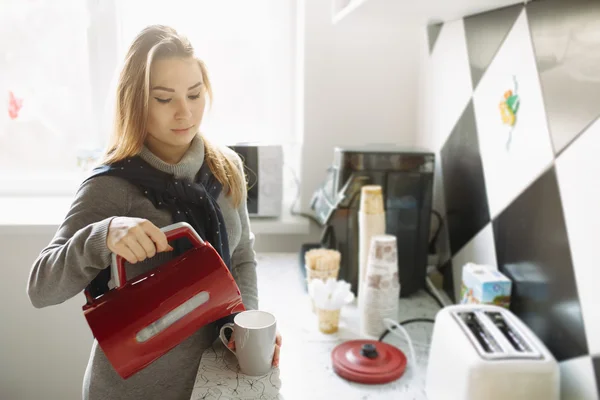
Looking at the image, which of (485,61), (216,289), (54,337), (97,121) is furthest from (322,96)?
(54,337)

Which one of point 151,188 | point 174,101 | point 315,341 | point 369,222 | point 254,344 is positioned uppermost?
point 174,101

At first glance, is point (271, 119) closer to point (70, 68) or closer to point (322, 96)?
point (322, 96)

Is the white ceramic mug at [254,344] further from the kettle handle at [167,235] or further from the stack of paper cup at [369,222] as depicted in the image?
the stack of paper cup at [369,222]

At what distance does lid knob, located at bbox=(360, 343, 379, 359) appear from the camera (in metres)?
0.94

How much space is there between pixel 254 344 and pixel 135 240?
0.83 ft

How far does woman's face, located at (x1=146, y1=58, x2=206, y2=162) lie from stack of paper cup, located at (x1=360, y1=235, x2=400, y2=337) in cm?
47

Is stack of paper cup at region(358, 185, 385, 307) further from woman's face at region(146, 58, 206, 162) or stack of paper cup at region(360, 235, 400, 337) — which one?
woman's face at region(146, 58, 206, 162)

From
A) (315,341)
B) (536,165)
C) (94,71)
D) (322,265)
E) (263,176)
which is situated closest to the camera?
(536,165)

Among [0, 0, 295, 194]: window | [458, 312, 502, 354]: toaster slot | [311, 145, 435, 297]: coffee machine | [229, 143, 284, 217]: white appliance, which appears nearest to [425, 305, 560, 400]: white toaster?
[458, 312, 502, 354]: toaster slot

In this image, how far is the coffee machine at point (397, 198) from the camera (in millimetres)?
1274

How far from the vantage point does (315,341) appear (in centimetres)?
105

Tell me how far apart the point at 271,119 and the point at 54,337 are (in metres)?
1.08

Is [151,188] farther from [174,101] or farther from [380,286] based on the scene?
[380,286]

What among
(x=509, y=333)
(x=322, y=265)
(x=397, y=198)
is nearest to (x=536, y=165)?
(x=509, y=333)
